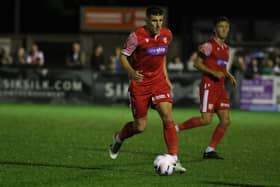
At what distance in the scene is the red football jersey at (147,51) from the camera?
1102cm

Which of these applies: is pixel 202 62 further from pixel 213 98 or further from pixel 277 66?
pixel 277 66

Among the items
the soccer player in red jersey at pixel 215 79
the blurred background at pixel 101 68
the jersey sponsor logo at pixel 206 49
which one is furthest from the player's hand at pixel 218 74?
the blurred background at pixel 101 68

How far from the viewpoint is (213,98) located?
13172 mm

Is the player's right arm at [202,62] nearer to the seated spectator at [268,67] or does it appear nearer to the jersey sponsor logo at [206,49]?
the jersey sponsor logo at [206,49]

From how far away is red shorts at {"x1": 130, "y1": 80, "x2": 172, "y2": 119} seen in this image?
36.6 feet

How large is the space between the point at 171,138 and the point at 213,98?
257 cm

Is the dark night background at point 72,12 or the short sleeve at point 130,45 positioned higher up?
the short sleeve at point 130,45

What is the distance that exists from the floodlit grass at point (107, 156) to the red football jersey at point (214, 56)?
1.19 metres

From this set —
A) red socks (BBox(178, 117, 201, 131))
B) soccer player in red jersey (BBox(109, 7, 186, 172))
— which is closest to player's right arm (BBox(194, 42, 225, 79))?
red socks (BBox(178, 117, 201, 131))

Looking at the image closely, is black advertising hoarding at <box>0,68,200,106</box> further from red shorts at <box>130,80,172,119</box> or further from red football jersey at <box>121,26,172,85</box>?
red football jersey at <box>121,26,172,85</box>

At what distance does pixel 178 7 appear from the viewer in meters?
45.4

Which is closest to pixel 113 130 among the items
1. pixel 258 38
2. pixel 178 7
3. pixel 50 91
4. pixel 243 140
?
pixel 243 140

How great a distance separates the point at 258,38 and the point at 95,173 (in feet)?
104

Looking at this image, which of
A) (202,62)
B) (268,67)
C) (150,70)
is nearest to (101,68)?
(268,67)
